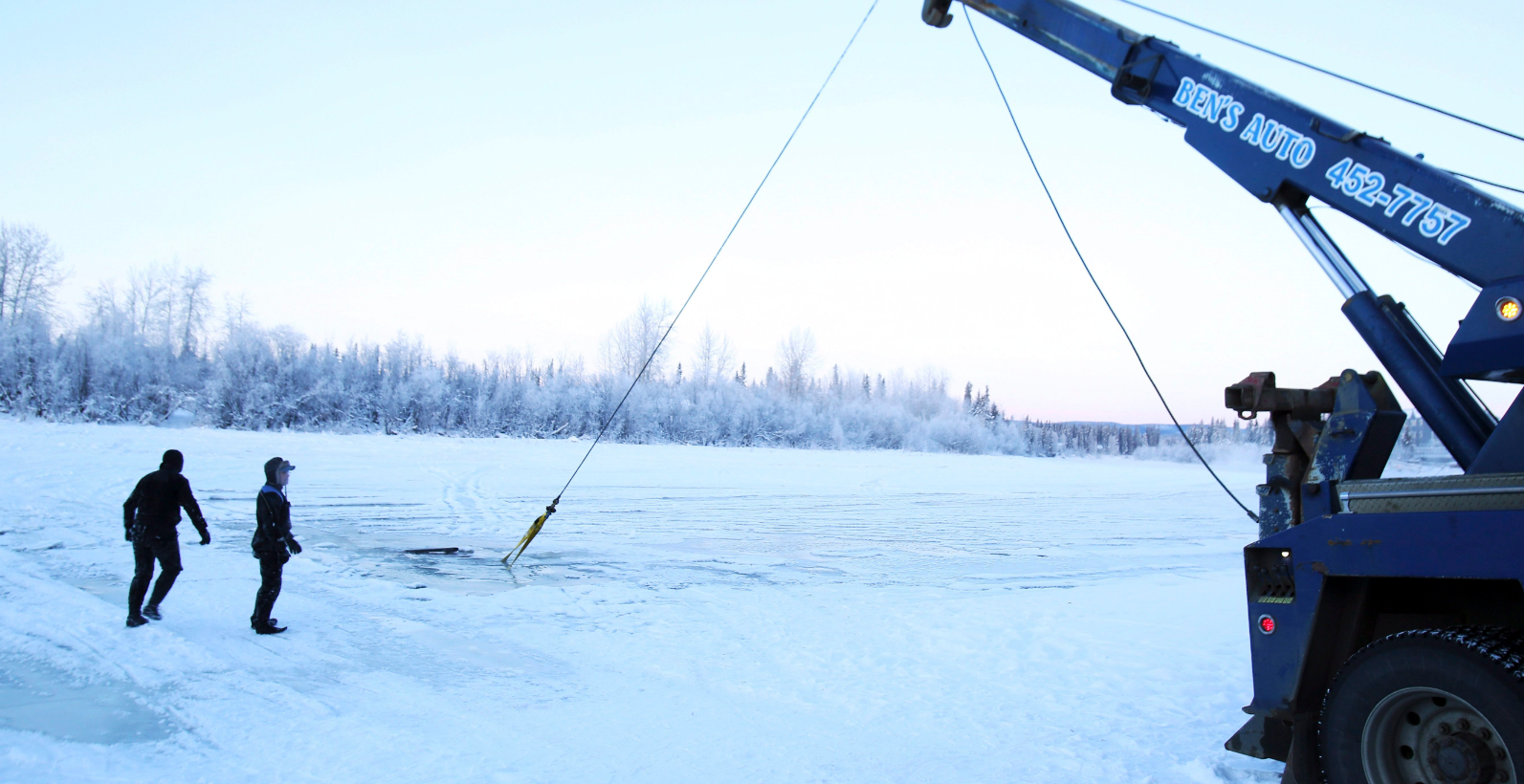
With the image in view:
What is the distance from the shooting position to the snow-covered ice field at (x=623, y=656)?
187 inches

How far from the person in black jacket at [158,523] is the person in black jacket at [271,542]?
0.61 meters

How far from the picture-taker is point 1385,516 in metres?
3.45

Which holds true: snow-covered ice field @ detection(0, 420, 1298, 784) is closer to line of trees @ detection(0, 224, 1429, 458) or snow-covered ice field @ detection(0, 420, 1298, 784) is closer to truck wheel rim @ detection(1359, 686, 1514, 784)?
truck wheel rim @ detection(1359, 686, 1514, 784)

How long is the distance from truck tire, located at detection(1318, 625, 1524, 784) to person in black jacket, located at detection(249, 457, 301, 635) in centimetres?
774

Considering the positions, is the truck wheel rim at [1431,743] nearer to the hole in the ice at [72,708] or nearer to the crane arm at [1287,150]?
the crane arm at [1287,150]

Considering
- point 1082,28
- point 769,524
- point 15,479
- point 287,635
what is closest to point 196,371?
point 15,479

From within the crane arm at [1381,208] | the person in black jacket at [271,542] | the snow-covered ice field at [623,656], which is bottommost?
the snow-covered ice field at [623,656]

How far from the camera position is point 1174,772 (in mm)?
4668

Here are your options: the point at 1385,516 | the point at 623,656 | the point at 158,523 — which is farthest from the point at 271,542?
the point at 1385,516

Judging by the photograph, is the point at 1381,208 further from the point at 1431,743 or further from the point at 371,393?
the point at 371,393

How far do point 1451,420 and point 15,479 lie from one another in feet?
83.7

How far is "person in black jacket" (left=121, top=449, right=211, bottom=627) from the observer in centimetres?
746

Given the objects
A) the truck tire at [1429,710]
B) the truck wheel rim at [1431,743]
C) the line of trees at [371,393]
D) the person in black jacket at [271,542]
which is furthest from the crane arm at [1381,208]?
the line of trees at [371,393]

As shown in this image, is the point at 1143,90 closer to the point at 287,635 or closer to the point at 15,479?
the point at 287,635
